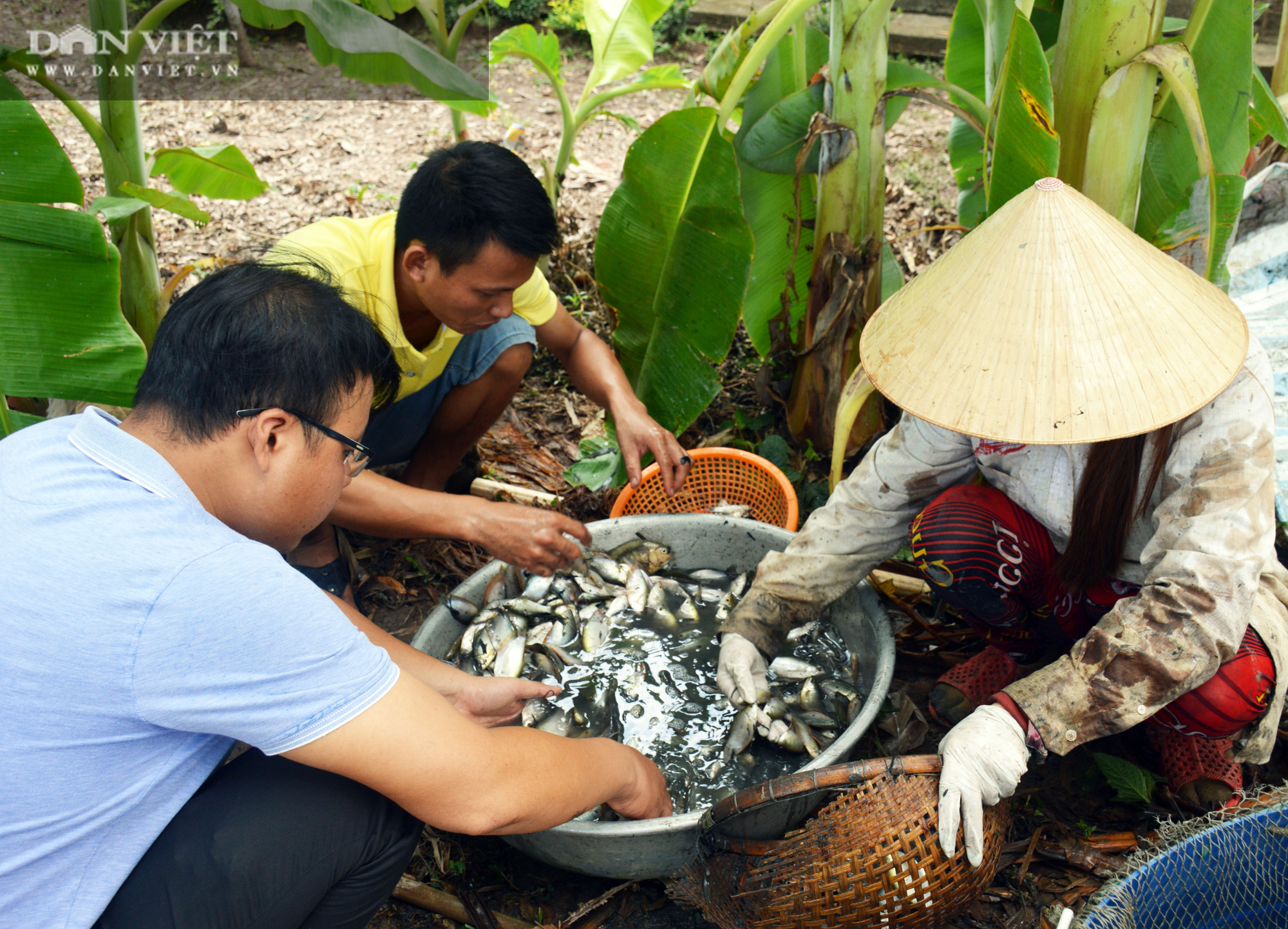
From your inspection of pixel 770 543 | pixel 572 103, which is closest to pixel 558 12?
pixel 572 103

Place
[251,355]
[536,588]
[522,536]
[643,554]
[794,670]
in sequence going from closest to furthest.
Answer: [251,355] → [522,536] → [794,670] → [536,588] → [643,554]

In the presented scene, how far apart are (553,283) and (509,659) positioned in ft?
7.63

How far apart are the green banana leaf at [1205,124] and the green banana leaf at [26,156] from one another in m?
2.60

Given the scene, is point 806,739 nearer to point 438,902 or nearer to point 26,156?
point 438,902

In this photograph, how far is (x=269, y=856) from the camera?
1.36 meters

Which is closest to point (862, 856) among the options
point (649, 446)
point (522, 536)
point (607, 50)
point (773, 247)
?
point (522, 536)

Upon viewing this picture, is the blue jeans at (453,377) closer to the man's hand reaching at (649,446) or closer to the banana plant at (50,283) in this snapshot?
the man's hand reaching at (649,446)

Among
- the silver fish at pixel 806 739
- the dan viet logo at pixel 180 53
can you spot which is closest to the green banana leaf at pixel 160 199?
the silver fish at pixel 806 739

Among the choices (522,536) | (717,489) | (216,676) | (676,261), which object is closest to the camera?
(216,676)

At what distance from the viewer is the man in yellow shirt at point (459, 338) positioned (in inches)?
83.7

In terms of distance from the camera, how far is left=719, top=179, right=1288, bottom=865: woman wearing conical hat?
1.38 m

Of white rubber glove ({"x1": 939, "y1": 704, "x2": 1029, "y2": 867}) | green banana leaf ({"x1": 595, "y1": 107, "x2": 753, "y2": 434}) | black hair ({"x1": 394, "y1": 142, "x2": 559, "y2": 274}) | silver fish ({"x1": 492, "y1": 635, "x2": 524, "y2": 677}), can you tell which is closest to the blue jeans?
green banana leaf ({"x1": 595, "y1": 107, "x2": 753, "y2": 434})

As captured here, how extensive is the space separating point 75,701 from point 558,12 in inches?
241

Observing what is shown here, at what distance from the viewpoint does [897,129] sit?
5324 millimetres
